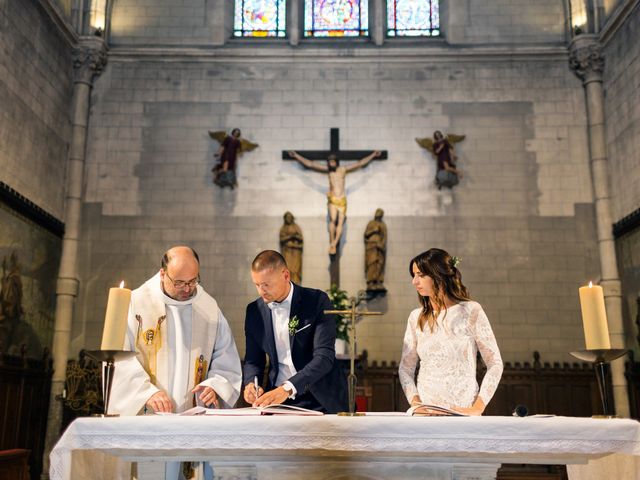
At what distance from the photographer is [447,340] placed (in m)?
3.45

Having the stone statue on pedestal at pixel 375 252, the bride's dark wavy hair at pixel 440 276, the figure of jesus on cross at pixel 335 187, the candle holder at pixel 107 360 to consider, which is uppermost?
the figure of jesus on cross at pixel 335 187

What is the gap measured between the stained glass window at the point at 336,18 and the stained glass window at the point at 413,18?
495 millimetres

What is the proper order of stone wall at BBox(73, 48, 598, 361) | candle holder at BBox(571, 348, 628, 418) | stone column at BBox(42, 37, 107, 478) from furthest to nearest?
stone wall at BBox(73, 48, 598, 361) < stone column at BBox(42, 37, 107, 478) < candle holder at BBox(571, 348, 628, 418)

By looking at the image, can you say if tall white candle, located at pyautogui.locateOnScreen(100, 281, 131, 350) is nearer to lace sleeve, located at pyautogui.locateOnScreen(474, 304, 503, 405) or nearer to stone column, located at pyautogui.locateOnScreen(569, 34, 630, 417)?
lace sleeve, located at pyautogui.locateOnScreen(474, 304, 503, 405)

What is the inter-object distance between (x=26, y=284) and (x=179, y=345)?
7.25 metres

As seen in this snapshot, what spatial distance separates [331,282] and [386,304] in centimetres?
98

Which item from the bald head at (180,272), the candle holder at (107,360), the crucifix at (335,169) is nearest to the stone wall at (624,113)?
the crucifix at (335,169)

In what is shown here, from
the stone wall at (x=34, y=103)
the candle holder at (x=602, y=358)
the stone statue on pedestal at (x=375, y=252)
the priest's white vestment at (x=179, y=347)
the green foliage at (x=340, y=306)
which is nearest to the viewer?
the candle holder at (x=602, y=358)

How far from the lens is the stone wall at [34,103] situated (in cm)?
973

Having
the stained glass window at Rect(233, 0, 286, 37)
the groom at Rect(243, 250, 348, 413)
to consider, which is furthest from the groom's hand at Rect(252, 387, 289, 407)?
the stained glass window at Rect(233, 0, 286, 37)

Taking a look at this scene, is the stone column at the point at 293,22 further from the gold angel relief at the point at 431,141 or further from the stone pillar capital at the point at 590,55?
the stone pillar capital at the point at 590,55

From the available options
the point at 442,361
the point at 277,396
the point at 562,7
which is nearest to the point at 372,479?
the point at 277,396

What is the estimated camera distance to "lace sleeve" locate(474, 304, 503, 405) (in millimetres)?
3275

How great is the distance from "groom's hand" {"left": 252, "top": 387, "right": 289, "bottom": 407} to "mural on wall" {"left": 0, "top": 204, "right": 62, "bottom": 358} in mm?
7151
